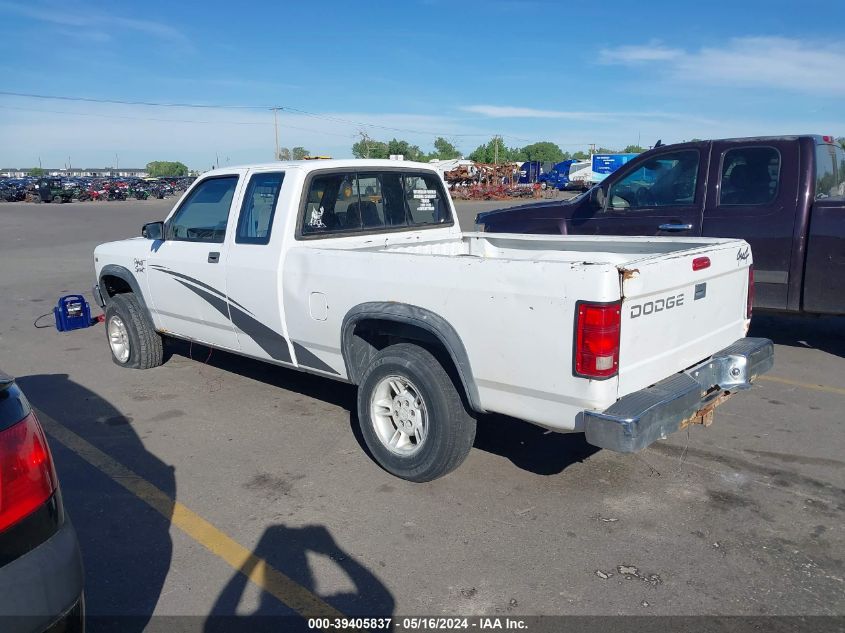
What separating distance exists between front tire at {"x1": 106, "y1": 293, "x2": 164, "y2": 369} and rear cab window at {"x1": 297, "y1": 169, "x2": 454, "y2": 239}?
250 centimetres

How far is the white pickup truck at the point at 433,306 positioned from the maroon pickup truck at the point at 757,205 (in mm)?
2027

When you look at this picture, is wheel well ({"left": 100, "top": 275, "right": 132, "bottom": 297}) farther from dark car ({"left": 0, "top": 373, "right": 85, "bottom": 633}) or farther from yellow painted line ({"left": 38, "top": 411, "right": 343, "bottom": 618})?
dark car ({"left": 0, "top": 373, "right": 85, "bottom": 633})

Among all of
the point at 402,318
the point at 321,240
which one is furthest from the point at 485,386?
the point at 321,240

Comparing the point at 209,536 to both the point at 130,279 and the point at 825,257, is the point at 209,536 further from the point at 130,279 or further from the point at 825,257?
the point at 825,257

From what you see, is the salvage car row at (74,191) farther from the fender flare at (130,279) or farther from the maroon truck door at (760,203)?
the maroon truck door at (760,203)

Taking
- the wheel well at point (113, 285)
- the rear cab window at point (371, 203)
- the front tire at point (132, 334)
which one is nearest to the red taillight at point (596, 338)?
the rear cab window at point (371, 203)

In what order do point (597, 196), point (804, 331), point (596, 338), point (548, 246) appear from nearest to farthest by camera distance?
point (596, 338)
point (548, 246)
point (597, 196)
point (804, 331)

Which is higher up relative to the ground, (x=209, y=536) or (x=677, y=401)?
(x=677, y=401)

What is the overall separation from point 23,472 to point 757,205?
648 cm

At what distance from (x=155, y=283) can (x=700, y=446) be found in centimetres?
467

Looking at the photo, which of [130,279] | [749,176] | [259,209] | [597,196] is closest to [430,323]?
[259,209]

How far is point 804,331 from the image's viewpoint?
8023 mm

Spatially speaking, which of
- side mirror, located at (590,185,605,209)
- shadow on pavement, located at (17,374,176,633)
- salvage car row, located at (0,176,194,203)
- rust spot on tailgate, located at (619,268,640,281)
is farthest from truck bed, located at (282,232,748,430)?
salvage car row, located at (0,176,194,203)

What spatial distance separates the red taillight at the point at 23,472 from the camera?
2139 mm
